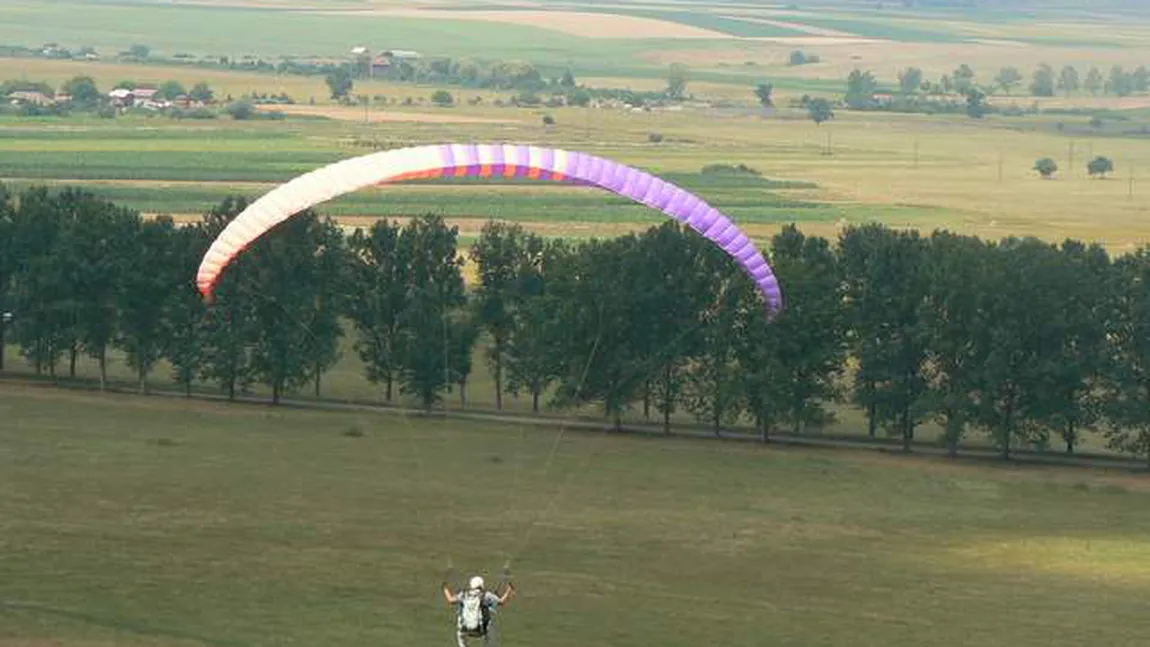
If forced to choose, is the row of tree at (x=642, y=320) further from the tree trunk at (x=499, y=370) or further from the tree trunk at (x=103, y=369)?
the tree trunk at (x=103, y=369)

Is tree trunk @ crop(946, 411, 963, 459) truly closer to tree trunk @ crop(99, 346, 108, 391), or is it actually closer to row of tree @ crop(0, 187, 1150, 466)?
row of tree @ crop(0, 187, 1150, 466)

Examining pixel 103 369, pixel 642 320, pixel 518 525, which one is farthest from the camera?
pixel 103 369

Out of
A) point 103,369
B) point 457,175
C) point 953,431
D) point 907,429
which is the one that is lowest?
point 907,429

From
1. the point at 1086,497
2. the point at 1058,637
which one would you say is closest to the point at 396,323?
the point at 1086,497

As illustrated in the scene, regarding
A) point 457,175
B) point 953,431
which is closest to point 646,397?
point 953,431

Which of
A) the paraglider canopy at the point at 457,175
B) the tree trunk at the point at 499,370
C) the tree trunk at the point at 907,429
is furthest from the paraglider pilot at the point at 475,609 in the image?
the tree trunk at the point at 499,370

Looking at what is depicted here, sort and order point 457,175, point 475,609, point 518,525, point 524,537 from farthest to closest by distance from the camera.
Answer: point 518,525
point 524,537
point 457,175
point 475,609

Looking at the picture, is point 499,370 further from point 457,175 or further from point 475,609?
point 475,609

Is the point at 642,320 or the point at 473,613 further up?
the point at 473,613
